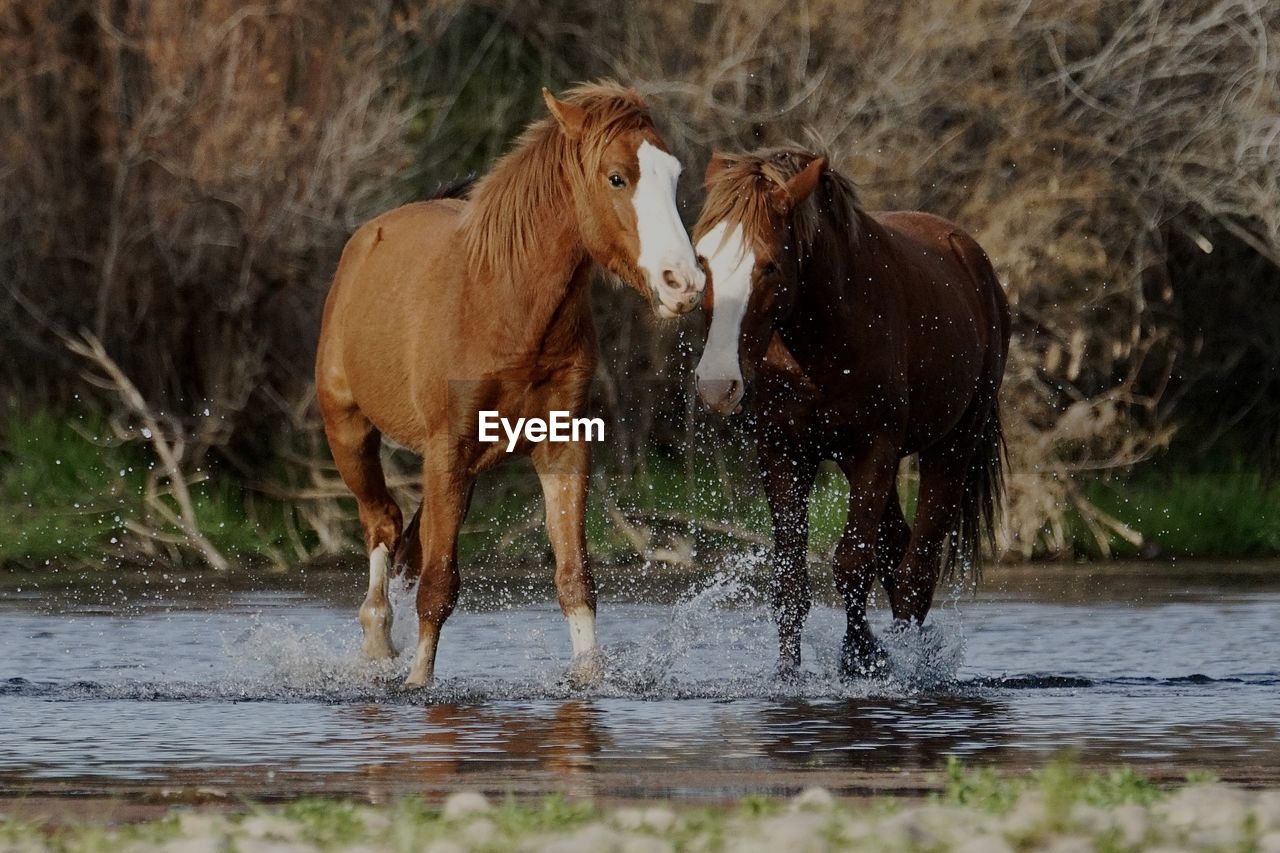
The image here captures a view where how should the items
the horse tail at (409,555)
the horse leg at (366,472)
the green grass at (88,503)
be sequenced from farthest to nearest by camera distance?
1. the green grass at (88,503)
2. the horse leg at (366,472)
3. the horse tail at (409,555)

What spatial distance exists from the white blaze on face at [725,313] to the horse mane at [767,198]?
75 millimetres

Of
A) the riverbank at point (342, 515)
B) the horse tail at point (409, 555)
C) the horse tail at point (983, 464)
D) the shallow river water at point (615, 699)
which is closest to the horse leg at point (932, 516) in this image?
the horse tail at point (983, 464)

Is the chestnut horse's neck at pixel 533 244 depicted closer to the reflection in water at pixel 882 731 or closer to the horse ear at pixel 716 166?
the horse ear at pixel 716 166

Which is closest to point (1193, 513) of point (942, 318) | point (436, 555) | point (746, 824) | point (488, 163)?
point (488, 163)

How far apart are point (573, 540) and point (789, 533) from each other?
103cm

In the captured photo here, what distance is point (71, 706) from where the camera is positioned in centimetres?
756

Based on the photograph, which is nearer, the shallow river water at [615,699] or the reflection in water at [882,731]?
the shallow river water at [615,699]

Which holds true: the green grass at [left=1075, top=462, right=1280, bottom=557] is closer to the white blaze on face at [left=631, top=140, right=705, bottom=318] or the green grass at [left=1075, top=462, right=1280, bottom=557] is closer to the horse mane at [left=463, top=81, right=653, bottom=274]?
the horse mane at [left=463, top=81, right=653, bottom=274]

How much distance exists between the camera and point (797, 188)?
26.3 feet

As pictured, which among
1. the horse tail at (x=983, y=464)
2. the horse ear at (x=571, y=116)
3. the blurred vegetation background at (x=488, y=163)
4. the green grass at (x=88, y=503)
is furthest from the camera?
the blurred vegetation background at (x=488, y=163)

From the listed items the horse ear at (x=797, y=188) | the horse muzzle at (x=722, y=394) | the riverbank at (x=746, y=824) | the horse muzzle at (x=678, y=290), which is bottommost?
the riverbank at (x=746, y=824)

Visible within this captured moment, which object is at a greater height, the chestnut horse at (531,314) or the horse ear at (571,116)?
the horse ear at (571,116)

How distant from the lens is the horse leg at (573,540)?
25.6 feet

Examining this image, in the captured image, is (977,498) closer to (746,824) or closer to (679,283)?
(679,283)
